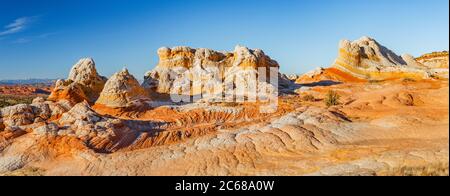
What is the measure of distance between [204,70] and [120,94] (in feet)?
25.5

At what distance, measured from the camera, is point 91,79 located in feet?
69.9

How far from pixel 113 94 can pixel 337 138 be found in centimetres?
1097

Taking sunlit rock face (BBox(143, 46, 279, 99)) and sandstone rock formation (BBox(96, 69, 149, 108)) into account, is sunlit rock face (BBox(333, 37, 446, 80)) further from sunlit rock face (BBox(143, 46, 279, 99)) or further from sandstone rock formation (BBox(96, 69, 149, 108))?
sandstone rock formation (BBox(96, 69, 149, 108))

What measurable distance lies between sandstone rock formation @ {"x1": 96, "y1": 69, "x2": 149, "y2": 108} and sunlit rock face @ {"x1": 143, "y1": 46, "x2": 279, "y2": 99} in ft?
14.5

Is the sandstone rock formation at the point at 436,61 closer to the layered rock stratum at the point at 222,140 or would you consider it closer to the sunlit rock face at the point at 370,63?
the sunlit rock face at the point at 370,63

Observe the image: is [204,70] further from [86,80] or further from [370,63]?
[370,63]

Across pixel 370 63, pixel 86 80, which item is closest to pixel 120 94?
pixel 86 80

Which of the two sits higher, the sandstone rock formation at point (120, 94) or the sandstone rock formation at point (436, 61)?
the sandstone rock formation at point (436, 61)

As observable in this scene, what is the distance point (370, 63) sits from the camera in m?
36.8

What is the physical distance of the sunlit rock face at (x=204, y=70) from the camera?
2278cm

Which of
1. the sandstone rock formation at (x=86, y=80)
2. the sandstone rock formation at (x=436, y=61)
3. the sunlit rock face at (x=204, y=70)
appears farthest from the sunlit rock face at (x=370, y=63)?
the sandstone rock formation at (x=86, y=80)

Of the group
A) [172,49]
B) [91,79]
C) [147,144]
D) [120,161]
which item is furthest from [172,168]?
[172,49]

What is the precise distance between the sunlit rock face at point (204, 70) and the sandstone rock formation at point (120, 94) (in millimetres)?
4411
